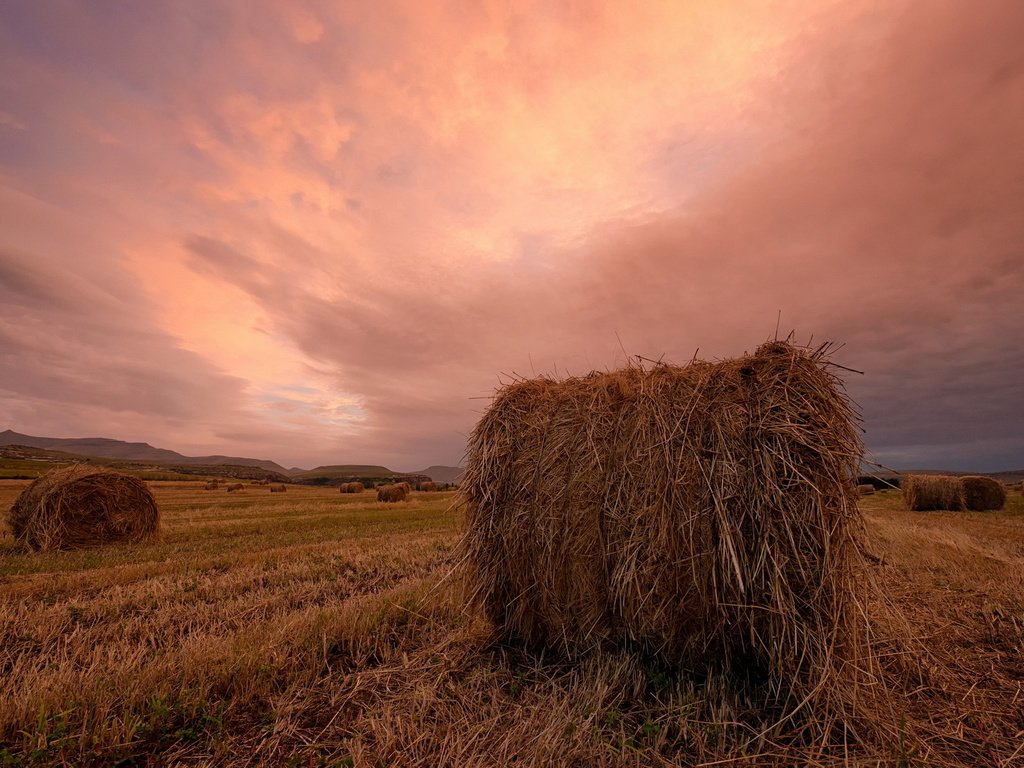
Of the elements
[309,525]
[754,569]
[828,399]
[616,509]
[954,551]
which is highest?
[828,399]

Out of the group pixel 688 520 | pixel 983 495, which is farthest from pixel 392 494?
pixel 983 495

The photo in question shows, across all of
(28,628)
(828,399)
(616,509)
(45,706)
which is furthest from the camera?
(28,628)

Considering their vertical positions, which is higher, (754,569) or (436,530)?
(754,569)

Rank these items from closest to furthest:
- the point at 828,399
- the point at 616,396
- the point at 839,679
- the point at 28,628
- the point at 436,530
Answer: the point at 839,679 → the point at 828,399 → the point at 616,396 → the point at 28,628 → the point at 436,530

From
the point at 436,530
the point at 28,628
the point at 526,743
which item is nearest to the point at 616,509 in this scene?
the point at 526,743

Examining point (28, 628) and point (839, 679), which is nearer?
point (839, 679)

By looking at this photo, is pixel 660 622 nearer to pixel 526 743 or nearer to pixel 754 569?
pixel 754 569

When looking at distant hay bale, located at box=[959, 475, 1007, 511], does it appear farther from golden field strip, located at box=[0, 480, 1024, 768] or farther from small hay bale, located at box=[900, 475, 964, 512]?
golden field strip, located at box=[0, 480, 1024, 768]

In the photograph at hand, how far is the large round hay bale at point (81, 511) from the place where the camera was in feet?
33.2

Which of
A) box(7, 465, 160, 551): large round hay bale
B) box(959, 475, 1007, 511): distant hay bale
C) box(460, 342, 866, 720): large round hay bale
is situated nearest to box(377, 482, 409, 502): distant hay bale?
box(7, 465, 160, 551): large round hay bale

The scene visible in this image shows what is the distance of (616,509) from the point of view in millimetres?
3957

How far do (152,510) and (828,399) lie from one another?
46.6 feet

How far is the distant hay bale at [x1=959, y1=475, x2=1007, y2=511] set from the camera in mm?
18766

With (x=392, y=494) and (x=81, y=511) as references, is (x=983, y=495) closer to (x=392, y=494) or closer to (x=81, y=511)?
(x=392, y=494)
